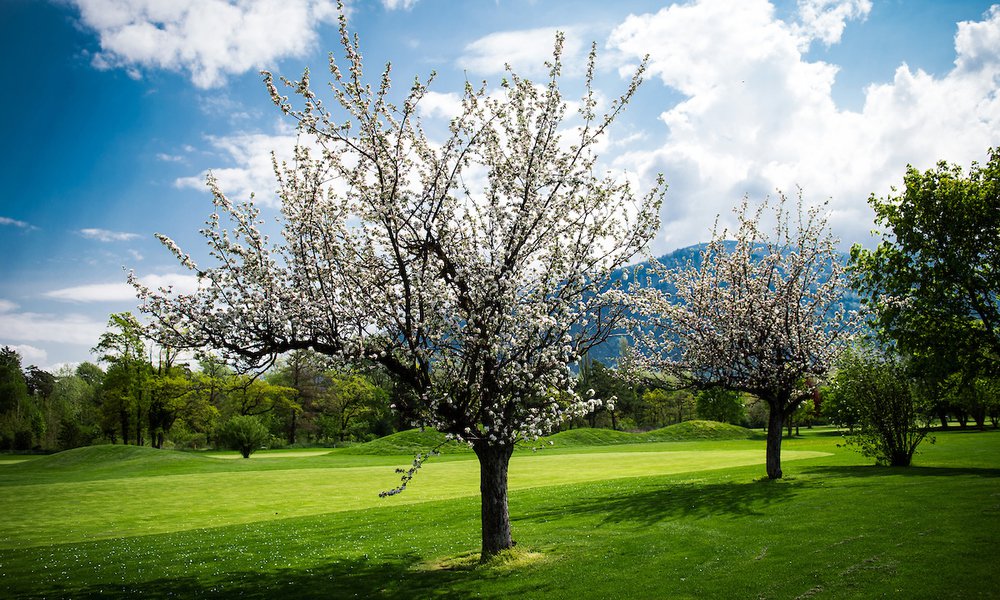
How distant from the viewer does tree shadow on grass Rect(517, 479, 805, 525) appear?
18.7 m

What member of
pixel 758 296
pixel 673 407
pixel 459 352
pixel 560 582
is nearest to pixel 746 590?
pixel 560 582

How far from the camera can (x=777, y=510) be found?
58.6 ft

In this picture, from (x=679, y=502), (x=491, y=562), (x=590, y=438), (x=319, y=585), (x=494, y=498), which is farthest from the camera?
(x=590, y=438)

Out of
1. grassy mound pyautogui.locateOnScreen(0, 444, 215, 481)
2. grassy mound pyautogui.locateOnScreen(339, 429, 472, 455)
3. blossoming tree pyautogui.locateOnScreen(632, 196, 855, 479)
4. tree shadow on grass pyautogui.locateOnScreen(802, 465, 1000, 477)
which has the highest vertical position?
blossoming tree pyautogui.locateOnScreen(632, 196, 855, 479)

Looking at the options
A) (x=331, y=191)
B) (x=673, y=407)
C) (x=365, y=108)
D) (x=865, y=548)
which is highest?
(x=365, y=108)

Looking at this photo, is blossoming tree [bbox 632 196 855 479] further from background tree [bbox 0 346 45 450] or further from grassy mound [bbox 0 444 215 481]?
background tree [bbox 0 346 45 450]

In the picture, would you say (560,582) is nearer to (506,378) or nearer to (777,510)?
(506,378)

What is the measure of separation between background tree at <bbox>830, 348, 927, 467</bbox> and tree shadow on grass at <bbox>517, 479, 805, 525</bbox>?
6778 mm

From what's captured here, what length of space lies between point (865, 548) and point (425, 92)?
14292 mm

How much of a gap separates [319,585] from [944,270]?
2783cm

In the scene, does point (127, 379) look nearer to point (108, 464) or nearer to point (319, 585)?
point (108, 464)

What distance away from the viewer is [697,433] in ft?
250

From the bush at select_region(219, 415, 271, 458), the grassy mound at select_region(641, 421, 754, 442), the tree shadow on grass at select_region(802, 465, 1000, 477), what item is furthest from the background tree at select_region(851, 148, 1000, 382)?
the bush at select_region(219, 415, 271, 458)

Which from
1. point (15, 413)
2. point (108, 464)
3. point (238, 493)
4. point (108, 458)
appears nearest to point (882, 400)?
point (238, 493)
